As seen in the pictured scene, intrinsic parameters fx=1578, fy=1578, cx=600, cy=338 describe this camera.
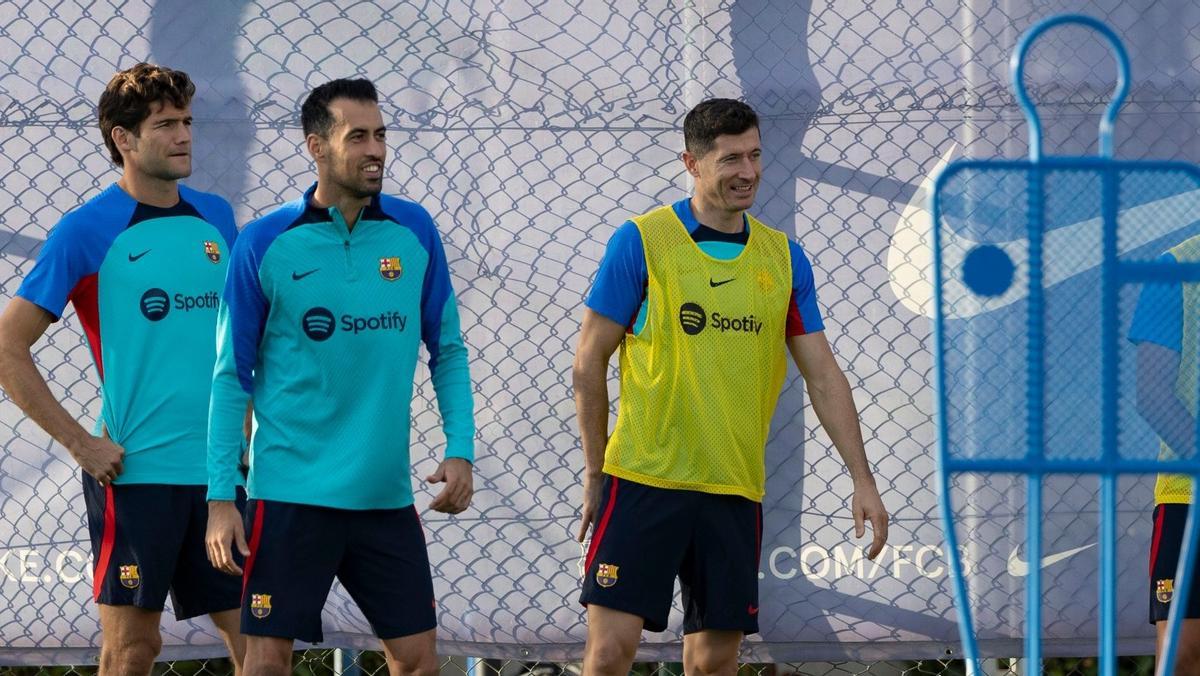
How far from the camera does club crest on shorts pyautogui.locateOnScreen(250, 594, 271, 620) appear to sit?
358cm

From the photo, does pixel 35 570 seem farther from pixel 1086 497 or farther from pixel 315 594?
pixel 1086 497

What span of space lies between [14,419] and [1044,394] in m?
3.40

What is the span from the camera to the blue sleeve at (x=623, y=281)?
13.2 feet

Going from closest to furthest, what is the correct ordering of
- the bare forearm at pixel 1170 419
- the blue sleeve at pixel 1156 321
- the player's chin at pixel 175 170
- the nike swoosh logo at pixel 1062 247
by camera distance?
1. the nike swoosh logo at pixel 1062 247
2. the bare forearm at pixel 1170 419
3. the blue sleeve at pixel 1156 321
4. the player's chin at pixel 175 170

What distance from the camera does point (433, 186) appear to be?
4.61 m

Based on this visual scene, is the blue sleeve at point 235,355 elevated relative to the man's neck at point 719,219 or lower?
lower

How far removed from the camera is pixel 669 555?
399cm

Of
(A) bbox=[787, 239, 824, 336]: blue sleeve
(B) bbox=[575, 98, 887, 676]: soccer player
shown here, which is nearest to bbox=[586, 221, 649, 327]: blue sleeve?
(B) bbox=[575, 98, 887, 676]: soccer player

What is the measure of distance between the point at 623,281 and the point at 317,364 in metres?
0.84

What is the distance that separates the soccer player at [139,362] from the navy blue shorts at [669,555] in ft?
3.22

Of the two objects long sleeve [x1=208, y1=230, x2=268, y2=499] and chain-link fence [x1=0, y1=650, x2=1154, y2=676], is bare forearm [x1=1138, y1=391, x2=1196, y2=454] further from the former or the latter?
chain-link fence [x1=0, y1=650, x2=1154, y2=676]

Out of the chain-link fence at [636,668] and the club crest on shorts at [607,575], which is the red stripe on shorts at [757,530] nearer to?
the club crest on shorts at [607,575]

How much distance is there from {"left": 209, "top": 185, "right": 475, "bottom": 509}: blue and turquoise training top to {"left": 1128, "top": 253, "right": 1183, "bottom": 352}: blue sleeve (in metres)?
1.58

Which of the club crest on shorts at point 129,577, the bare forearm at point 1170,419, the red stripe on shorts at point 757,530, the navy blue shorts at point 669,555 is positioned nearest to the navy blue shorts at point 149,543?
the club crest on shorts at point 129,577
